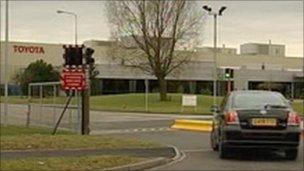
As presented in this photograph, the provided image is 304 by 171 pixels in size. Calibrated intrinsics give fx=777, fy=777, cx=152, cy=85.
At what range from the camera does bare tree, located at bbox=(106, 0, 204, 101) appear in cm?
6681

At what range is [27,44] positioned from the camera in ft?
335

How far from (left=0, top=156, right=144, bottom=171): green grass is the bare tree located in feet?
171

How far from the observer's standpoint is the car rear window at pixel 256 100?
1627 centimetres

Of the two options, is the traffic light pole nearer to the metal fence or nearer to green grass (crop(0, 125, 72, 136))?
the metal fence

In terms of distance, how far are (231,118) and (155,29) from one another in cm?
5139

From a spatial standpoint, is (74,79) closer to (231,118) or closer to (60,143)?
(60,143)

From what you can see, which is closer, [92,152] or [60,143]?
[92,152]

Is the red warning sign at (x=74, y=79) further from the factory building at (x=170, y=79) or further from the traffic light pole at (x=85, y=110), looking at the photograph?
the factory building at (x=170, y=79)

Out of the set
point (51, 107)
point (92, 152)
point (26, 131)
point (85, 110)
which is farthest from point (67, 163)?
point (51, 107)

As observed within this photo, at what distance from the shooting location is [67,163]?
13.4m

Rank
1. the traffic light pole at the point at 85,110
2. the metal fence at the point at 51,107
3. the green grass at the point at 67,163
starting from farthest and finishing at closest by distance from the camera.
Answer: the metal fence at the point at 51,107 → the traffic light pole at the point at 85,110 → the green grass at the point at 67,163

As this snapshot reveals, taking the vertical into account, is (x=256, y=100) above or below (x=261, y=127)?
above

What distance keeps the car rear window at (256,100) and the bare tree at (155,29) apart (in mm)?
49614


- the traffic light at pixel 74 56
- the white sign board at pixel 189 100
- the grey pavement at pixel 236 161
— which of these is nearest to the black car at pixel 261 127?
the grey pavement at pixel 236 161
